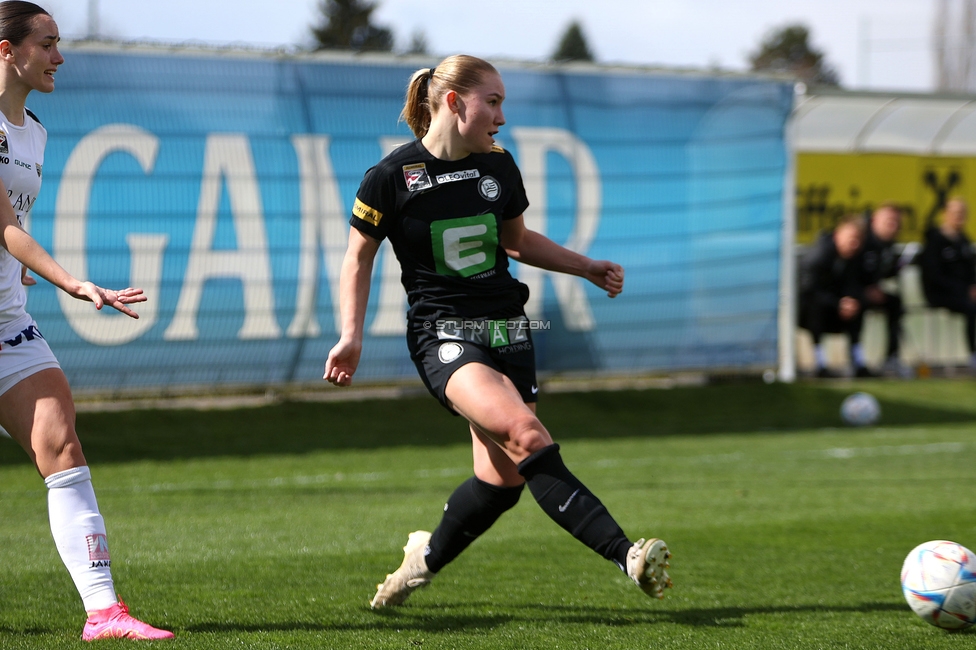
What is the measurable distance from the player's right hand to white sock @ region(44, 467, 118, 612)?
92 centimetres

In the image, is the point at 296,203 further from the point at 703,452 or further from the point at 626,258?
the point at 703,452

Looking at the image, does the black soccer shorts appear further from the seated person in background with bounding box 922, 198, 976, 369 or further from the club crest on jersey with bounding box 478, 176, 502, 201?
the seated person in background with bounding box 922, 198, 976, 369

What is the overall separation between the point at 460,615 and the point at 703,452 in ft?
21.1

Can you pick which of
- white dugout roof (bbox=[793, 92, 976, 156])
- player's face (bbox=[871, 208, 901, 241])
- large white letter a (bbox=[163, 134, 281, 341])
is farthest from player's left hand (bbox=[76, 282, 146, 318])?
white dugout roof (bbox=[793, 92, 976, 156])

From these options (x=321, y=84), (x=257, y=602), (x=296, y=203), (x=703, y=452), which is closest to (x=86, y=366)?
(x=296, y=203)

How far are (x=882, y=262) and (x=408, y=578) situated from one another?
39.5ft

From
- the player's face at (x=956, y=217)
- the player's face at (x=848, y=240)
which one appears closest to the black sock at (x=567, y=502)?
the player's face at (x=848, y=240)

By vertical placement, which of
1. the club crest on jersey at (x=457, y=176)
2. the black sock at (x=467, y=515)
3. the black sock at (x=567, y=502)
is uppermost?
the club crest on jersey at (x=457, y=176)

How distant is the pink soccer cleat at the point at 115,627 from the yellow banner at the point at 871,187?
14148 millimetres

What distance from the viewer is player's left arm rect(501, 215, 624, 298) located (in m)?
4.58

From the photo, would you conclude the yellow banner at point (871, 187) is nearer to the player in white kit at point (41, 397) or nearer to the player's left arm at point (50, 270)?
the player in white kit at point (41, 397)

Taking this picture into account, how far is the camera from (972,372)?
1636 cm

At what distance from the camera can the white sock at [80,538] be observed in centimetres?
397

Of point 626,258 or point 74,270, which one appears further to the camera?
point 626,258
